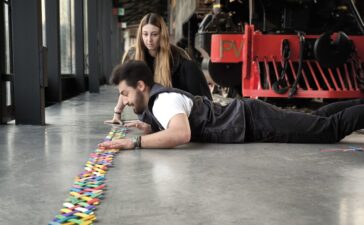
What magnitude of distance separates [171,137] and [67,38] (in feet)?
24.6

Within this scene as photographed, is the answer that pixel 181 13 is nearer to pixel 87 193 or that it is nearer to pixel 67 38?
pixel 67 38

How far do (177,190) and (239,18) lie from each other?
213 inches

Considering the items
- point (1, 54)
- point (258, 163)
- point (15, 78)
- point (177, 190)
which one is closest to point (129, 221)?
point (177, 190)

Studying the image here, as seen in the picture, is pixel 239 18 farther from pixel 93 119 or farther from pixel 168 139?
pixel 168 139

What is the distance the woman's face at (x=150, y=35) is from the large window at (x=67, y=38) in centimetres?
591

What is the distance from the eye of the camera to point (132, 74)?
2.83 metres

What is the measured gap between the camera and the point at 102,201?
1.76 m

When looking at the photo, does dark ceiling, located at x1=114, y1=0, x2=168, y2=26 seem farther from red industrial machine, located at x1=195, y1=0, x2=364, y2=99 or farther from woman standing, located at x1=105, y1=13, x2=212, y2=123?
woman standing, located at x1=105, y1=13, x2=212, y2=123

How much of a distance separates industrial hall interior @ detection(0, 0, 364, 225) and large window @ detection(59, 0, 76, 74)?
4091 mm

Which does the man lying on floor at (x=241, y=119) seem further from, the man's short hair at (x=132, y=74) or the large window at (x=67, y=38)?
the large window at (x=67, y=38)

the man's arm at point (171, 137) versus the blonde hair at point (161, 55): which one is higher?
the blonde hair at point (161, 55)

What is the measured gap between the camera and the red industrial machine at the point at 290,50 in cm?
488

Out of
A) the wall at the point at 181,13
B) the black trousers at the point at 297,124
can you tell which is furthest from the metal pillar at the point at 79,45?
the black trousers at the point at 297,124

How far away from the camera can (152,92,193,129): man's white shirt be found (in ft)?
9.09
